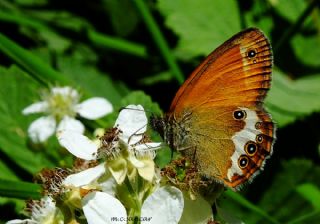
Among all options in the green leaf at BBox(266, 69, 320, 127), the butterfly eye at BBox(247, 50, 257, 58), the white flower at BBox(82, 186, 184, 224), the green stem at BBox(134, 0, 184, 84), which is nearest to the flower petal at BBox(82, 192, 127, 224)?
the white flower at BBox(82, 186, 184, 224)

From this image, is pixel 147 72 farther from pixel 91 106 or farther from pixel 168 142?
pixel 168 142

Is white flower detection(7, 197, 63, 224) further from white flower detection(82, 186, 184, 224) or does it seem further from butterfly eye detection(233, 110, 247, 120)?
butterfly eye detection(233, 110, 247, 120)

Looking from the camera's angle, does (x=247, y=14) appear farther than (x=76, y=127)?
Yes

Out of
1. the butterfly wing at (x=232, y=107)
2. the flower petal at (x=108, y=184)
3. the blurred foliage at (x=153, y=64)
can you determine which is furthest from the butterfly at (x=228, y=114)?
the blurred foliage at (x=153, y=64)

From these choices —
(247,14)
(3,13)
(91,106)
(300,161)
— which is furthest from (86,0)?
(300,161)

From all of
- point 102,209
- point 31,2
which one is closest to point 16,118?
point 31,2

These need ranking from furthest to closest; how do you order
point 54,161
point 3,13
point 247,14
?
point 247,14 → point 3,13 → point 54,161

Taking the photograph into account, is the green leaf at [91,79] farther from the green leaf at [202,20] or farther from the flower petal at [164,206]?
the flower petal at [164,206]
